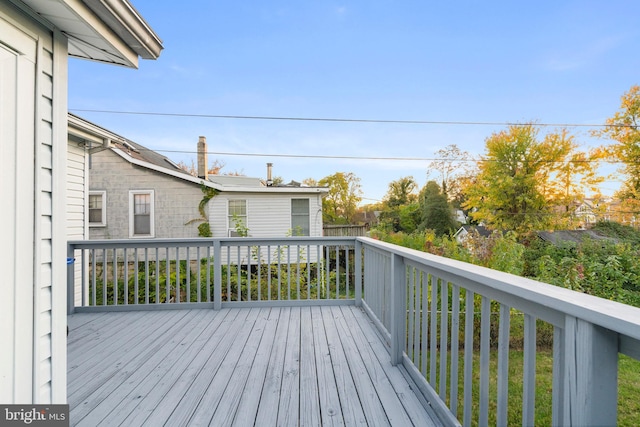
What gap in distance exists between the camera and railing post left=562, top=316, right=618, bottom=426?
2.42 feet

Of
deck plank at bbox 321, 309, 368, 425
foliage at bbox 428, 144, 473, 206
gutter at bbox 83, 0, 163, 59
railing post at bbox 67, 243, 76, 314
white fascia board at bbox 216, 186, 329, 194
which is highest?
foliage at bbox 428, 144, 473, 206

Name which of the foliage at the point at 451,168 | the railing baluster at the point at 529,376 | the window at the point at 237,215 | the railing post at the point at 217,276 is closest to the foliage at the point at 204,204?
the window at the point at 237,215

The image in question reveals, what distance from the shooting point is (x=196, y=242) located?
400 centimetres

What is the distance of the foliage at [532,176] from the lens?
14.4m

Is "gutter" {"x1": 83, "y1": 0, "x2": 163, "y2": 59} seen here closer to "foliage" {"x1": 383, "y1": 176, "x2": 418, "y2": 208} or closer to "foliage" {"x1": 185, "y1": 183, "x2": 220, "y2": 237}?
"foliage" {"x1": 185, "y1": 183, "x2": 220, "y2": 237}

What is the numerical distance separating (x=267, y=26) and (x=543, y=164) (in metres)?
13.3

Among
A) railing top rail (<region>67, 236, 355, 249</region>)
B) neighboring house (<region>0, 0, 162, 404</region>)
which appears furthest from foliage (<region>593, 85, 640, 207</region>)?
neighboring house (<region>0, 0, 162, 404</region>)

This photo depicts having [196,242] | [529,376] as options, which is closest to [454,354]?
[529,376]

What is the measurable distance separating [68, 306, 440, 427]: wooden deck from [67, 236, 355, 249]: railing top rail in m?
0.91

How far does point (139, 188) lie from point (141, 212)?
716mm

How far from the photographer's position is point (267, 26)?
9.80 meters

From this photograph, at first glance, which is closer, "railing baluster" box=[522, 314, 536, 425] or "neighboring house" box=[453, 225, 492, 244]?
"railing baluster" box=[522, 314, 536, 425]

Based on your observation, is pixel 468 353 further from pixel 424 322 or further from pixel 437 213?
pixel 437 213

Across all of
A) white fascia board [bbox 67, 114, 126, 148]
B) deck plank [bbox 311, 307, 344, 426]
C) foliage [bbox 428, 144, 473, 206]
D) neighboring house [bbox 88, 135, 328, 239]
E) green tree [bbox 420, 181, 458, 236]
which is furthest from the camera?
foliage [bbox 428, 144, 473, 206]
